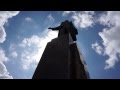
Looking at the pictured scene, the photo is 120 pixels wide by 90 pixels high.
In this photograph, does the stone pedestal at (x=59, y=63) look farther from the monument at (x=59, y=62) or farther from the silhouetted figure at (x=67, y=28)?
the silhouetted figure at (x=67, y=28)


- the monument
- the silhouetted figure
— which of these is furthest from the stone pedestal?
the silhouetted figure

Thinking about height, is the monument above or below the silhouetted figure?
below

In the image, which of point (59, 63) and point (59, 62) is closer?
point (59, 63)

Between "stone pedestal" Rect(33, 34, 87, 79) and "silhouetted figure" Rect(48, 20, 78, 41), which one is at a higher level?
"silhouetted figure" Rect(48, 20, 78, 41)

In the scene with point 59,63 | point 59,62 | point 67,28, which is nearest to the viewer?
point 59,63

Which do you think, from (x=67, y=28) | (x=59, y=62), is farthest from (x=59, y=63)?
(x=67, y=28)

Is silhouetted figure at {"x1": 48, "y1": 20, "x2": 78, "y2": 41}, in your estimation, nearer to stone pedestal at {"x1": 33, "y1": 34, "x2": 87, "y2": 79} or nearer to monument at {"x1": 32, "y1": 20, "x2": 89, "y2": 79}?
monument at {"x1": 32, "y1": 20, "x2": 89, "y2": 79}

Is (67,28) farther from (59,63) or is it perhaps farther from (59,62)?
(59,63)

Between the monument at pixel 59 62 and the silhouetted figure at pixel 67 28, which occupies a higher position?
the silhouetted figure at pixel 67 28

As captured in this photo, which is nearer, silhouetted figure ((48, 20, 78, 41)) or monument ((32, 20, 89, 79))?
monument ((32, 20, 89, 79))

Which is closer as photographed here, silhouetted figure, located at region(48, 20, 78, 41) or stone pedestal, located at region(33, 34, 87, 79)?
stone pedestal, located at region(33, 34, 87, 79)

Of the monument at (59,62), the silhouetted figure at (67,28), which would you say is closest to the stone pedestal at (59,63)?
the monument at (59,62)
